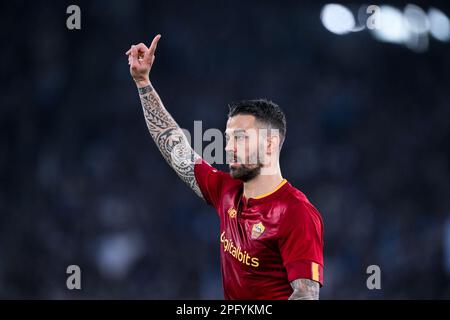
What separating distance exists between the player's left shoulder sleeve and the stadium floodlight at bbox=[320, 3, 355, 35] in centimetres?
305

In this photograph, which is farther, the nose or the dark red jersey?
the nose

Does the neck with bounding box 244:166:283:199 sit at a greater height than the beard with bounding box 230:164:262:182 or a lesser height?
lesser

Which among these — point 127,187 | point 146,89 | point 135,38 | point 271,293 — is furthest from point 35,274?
point 271,293

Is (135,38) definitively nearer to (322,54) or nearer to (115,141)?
(115,141)

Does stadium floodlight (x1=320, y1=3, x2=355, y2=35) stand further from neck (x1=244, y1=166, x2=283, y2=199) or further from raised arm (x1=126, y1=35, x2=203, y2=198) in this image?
neck (x1=244, y1=166, x2=283, y2=199)

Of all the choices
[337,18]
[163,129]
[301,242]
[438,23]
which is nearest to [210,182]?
[163,129]

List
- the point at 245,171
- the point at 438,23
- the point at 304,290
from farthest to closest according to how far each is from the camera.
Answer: the point at 438,23 < the point at 245,171 < the point at 304,290

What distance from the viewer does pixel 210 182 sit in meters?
2.48

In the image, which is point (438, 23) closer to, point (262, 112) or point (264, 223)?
point (262, 112)

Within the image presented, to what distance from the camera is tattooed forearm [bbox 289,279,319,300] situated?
6.42ft

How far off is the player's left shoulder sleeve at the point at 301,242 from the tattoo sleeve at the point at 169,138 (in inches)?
22.8

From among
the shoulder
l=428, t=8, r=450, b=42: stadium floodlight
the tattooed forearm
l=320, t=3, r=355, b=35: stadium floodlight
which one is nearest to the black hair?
the shoulder

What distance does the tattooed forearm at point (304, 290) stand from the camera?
6.42ft

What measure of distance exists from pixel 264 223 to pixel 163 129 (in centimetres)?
66
